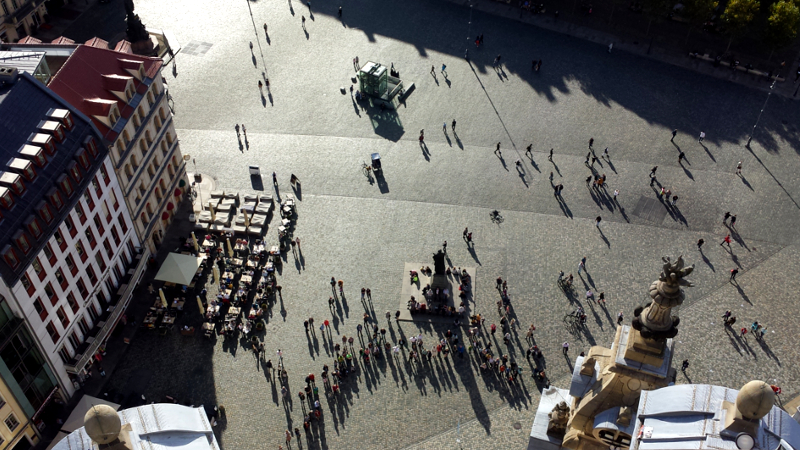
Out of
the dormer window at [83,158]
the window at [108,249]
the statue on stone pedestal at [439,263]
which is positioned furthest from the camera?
the statue on stone pedestal at [439,263]

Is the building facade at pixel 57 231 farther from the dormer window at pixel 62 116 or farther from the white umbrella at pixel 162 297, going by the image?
the white umbrella at pixel 162 297

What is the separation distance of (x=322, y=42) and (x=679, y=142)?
51933mm

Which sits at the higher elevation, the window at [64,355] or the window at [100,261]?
the window at [100,261]

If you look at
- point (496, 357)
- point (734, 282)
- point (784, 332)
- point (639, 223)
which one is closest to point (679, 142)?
point (639, 223)

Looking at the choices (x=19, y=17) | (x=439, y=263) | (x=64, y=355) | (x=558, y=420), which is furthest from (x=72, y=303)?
(x=19, y=17)

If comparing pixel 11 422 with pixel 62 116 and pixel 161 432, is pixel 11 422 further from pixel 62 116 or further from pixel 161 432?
pixel 161 432

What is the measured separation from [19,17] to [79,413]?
67.4m

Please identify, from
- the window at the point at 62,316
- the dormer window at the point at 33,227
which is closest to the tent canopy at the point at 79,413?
the window at the point at 62,316

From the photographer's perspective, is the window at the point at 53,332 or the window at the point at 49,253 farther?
the window at the point at 53,332

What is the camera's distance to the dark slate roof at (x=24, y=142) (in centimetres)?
5562

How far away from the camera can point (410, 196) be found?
8544 centimetres

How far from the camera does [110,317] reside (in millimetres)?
67375

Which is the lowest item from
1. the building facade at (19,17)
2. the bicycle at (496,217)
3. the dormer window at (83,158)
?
the dormer window at (83,158)

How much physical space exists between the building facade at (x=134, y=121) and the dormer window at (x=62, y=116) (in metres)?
4.96
